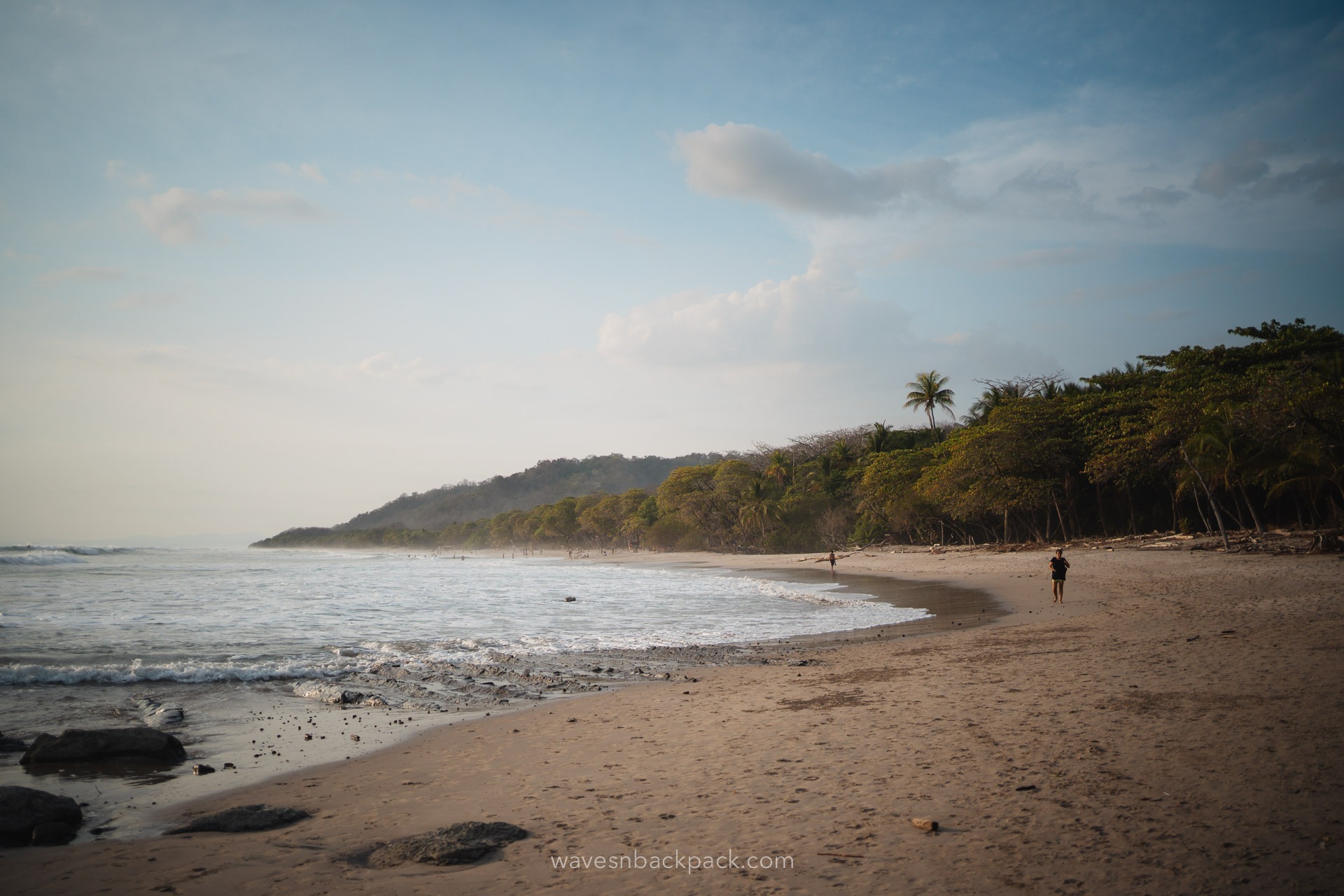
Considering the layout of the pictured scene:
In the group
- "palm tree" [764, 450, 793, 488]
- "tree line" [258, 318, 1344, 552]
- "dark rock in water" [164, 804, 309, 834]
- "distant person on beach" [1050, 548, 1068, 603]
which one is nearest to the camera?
"dark rock in water" [164, 804, 309, 834]

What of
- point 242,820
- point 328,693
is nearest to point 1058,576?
point 328,693

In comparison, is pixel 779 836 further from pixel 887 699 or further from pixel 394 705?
pixel 394 705

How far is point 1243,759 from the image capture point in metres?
4.81

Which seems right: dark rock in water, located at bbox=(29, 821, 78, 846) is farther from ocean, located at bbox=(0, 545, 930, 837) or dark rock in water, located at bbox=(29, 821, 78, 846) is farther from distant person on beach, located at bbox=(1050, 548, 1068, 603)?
distant person on beach, located at bbox=(1050, 548, 1068, 603)

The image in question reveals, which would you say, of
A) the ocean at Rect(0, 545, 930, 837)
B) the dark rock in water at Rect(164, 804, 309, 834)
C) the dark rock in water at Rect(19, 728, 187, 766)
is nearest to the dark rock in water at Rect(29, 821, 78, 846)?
the ocean at Rect(0, 545, 930, 837)

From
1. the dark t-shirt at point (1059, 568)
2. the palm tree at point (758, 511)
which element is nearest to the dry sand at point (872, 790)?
the dark t-shirt at point (1059, 568)

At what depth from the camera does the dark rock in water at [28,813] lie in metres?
4.62

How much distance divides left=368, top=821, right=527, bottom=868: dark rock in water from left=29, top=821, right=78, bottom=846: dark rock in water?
2.39 meters

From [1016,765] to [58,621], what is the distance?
863 inches

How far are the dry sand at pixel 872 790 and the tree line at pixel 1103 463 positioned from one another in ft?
63.0

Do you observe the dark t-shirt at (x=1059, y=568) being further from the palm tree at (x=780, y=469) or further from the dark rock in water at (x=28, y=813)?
the palm tree at (x=780, y=469)

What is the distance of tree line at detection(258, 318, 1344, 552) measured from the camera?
78.7 feet

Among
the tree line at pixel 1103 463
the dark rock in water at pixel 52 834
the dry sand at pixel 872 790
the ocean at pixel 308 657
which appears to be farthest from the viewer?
the tree line at pixel 1103 463

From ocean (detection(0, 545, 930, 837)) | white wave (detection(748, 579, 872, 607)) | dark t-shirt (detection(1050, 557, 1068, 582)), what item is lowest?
white wave (detection(748, 579, 872, 607))
